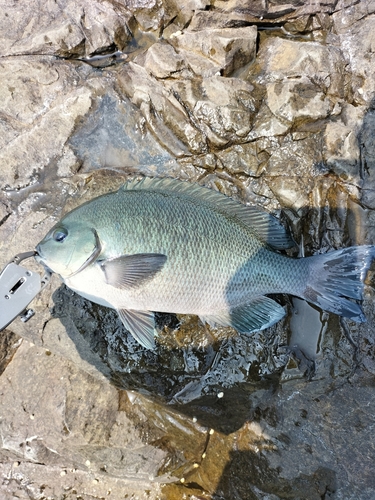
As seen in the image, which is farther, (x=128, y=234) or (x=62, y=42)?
(x=62, y=42)

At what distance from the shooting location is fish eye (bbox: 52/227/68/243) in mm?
2393

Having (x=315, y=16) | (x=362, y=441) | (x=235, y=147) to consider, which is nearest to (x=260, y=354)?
(x=362, y=441)

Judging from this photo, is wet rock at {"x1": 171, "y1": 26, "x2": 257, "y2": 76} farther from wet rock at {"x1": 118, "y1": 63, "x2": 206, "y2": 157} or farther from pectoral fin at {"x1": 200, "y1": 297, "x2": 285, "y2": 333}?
pectoral fin at {"x1": 200, "y1": 297, "x2": 285, "y2": 333}

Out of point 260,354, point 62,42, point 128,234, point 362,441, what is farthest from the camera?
point 62,42

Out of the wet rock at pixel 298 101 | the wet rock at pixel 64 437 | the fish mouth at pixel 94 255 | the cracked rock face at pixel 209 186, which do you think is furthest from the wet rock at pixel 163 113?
the wet rock at pixel 64 437

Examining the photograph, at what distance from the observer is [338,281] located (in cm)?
253

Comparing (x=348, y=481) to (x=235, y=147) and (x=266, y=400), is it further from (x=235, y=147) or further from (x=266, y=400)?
(x=235, y=147)

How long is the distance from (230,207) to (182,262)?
0.60 metres

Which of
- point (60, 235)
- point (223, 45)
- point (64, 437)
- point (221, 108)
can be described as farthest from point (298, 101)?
point (64, 437)

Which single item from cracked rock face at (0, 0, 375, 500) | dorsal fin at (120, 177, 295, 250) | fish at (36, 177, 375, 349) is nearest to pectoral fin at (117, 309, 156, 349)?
fish at (36, 177, 375, 349)

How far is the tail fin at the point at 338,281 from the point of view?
2.50m

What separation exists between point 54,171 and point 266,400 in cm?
265

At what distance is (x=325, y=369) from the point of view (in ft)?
9.21

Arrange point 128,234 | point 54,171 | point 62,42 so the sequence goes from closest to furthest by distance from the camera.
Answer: point 128,234 → point 54,171 → point 62,42
